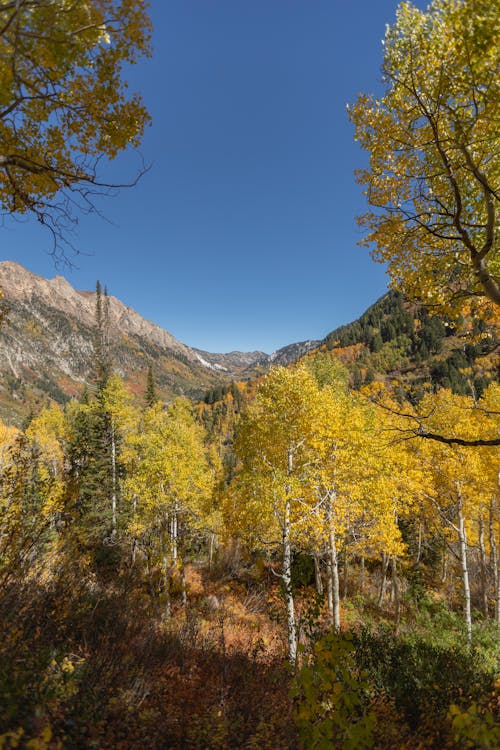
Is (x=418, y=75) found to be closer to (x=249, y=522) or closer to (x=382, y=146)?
(x=382, y=146)

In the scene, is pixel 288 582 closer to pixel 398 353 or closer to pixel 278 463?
pixel 278 463

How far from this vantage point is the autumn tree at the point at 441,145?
329 centimetres

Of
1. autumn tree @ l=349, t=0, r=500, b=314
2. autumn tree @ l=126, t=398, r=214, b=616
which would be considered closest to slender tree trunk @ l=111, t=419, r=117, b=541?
autumn tree @ l=126, t=398, r=214, b=616

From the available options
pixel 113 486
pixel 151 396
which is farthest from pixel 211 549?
pixel 151 396

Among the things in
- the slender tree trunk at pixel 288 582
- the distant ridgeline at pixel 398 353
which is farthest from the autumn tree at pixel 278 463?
the distant ridgeline at pixel 398 353

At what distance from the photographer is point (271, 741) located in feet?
15.1

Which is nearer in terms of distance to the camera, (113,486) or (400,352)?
(113,486)

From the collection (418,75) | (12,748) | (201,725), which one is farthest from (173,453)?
(418,75)

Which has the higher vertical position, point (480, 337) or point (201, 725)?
point (480, 337)

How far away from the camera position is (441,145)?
411 centimetres

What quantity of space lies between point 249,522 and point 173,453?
23.3 ft

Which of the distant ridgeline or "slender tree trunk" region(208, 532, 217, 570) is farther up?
the distant ridgeline

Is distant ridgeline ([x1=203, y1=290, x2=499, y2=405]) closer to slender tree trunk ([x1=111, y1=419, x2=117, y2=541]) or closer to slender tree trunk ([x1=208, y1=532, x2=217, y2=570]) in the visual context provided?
slender tree trunk ([x1=208, y1=532, x2=217, y2=570])

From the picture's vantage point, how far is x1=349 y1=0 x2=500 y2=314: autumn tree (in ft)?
10.8
